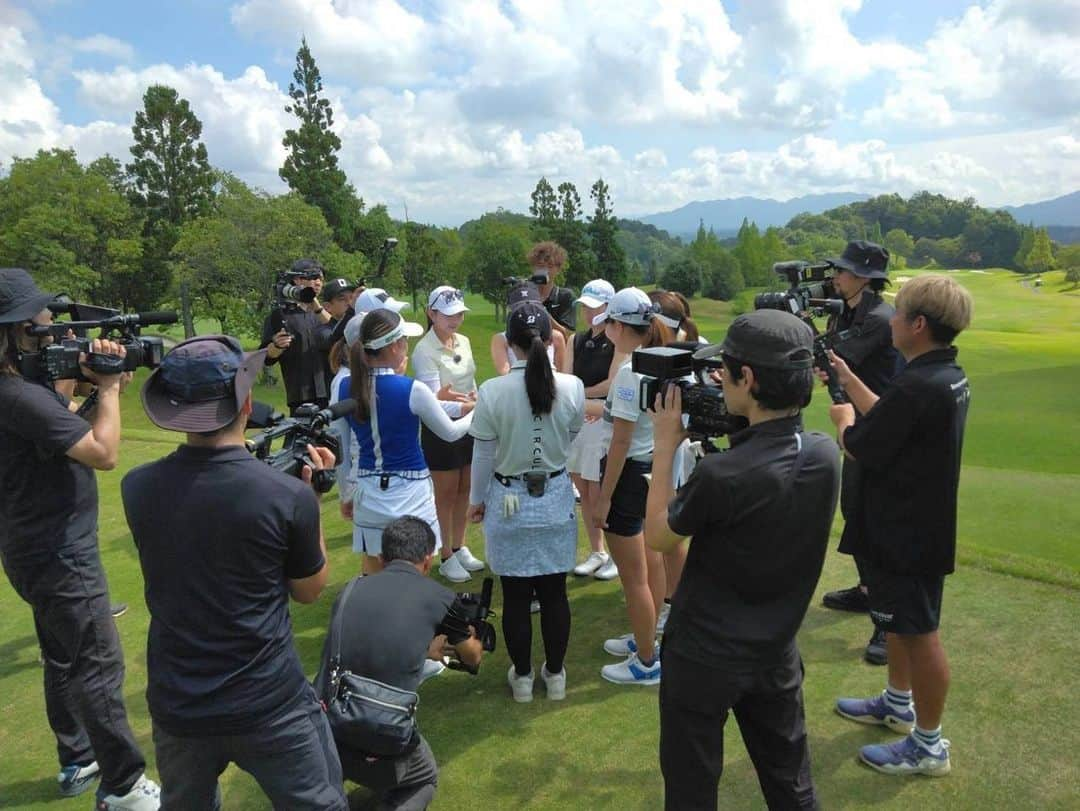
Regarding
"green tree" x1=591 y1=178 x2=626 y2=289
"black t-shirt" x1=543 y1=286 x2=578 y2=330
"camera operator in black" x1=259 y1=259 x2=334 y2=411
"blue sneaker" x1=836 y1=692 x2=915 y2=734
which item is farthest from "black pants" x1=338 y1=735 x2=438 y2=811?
"green tree" x1=591 y1=178 x2=626 y2=289

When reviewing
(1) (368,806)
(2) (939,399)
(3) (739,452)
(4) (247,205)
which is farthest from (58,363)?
(4) (247,205)

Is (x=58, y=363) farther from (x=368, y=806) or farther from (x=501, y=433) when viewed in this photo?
(x=368, y=806)

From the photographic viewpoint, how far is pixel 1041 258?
76.4m

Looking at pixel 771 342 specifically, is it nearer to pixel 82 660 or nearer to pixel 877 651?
pixel 877 651

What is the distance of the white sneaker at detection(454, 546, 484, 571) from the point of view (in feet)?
20.6

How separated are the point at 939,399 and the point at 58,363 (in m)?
4.11

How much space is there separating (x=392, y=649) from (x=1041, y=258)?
304 ft

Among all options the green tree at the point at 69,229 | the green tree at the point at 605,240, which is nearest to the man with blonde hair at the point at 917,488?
the green tree at the point at 69,229

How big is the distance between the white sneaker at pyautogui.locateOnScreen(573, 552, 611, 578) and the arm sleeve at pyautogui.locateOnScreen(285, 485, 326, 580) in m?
3.76

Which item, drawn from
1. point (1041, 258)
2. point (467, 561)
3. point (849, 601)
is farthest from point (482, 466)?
point (1041, 258)

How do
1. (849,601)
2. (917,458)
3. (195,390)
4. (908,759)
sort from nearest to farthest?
(195,390) → (917,458) → (908,759) → (849,601)

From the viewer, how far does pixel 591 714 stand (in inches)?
164

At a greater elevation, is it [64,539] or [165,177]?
[165,177]

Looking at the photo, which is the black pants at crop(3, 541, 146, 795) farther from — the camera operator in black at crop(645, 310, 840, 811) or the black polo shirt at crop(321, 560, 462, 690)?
the camera operator in black at crop(645, 310, 840, 811)
